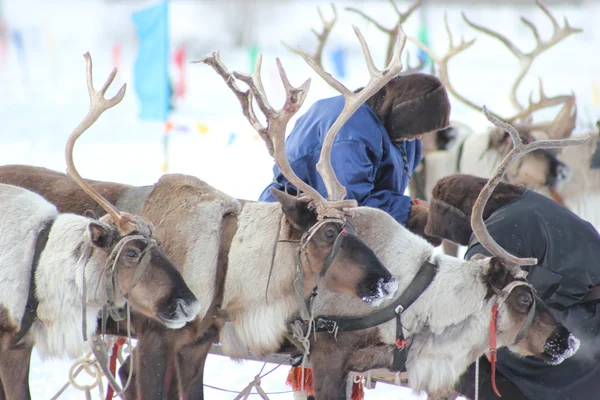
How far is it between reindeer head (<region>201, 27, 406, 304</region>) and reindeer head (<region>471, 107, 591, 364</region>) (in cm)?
43

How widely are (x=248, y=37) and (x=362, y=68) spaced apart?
5.61 meters

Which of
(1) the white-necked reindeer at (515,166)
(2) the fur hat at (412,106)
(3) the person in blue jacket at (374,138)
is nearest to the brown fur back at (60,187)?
(3) the person in blue jacket at (374,138)

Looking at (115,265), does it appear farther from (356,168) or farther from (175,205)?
(356,168)

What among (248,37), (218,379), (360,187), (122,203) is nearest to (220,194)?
(122,203)

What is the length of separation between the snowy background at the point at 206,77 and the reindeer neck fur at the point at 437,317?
52.6 inches

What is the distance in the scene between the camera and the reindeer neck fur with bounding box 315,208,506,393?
2963 millimetres

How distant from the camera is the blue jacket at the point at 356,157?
11.0 feet

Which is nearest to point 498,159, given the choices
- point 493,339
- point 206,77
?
point 493,339

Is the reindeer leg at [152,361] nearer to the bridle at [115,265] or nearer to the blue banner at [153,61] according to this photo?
the bridle at [115,265]

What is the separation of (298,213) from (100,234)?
743 mm

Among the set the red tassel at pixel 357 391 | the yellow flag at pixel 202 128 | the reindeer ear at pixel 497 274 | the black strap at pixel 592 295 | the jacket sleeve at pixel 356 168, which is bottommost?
the yellow flag at pixel 202 128

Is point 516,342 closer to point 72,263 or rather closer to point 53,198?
point 72,263

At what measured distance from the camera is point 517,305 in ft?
9.59

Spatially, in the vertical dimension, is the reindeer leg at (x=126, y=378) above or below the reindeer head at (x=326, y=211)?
below
